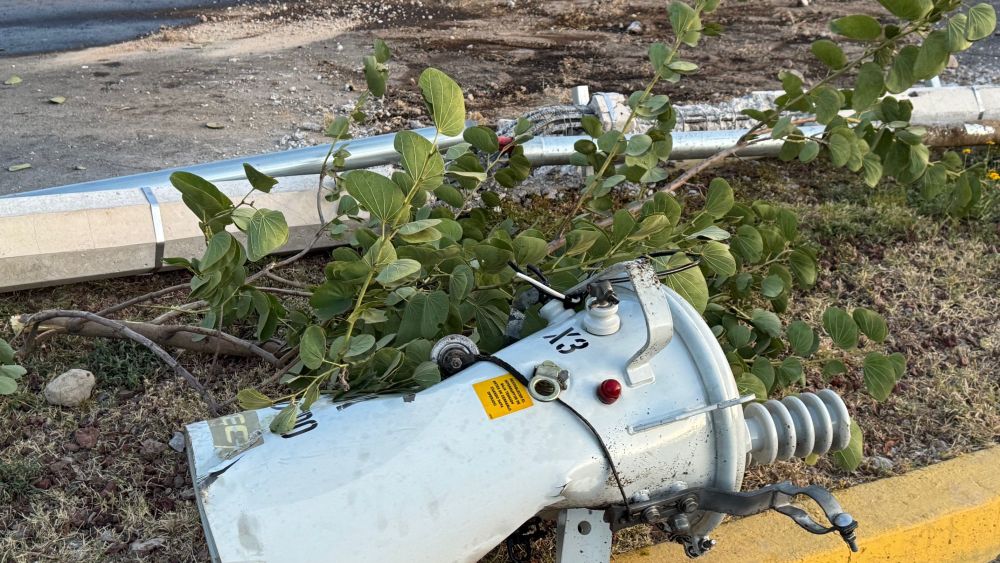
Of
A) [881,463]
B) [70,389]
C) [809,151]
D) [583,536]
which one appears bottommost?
[881,463]

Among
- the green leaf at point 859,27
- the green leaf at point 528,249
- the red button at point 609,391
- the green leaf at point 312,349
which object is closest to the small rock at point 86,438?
the green leaf at point 312,349

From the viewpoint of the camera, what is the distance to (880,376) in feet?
7.16

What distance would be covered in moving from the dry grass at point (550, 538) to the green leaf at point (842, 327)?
0.45 meters

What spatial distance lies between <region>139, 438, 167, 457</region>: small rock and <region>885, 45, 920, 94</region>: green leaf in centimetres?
213

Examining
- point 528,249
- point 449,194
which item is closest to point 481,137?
point 449,194

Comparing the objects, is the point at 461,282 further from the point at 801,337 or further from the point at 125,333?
the point at 125,333

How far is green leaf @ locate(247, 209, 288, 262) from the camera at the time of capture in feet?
5.89

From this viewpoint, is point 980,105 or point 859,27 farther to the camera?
point 980,105

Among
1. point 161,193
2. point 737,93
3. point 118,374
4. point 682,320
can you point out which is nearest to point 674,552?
point 682,320

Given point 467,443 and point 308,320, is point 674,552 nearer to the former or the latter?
point 467,443

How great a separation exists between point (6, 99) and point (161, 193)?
225cm

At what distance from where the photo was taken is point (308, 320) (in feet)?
8.00

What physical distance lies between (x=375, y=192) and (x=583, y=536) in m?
0.77

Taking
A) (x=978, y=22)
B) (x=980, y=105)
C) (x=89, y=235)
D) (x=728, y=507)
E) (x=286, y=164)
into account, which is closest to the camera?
(x=728, y=507)
